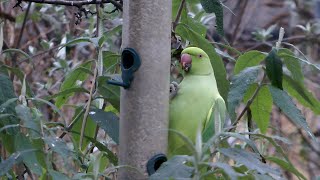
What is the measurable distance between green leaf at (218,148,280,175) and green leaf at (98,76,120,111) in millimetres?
486

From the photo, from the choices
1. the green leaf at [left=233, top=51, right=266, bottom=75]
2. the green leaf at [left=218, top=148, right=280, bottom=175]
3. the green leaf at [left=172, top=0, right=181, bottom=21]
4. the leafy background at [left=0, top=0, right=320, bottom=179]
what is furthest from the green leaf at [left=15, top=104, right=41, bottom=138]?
the green leaf at [left=172, top=0, right=181, bottom=21]

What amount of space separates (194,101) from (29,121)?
1.67ft

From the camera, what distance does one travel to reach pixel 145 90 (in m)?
1.79

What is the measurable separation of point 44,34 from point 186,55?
1.76 metres

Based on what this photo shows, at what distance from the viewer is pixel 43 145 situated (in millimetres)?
1616

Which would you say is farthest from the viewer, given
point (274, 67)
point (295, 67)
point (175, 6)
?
point (175, 6)

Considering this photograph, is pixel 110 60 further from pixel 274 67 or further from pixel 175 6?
pixel 274 67

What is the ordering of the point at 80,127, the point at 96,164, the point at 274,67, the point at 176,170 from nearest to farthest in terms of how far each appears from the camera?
the point at 176,170
the point at 96,164
the point at 274,67
the point at 80,127

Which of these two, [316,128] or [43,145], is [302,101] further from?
[316,128]

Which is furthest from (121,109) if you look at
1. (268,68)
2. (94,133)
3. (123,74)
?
(268,68)

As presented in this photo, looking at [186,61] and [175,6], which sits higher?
[175,6]

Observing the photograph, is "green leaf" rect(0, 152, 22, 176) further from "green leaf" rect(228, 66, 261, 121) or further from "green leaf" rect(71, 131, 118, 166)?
"green leaf" rect(228, 66, 261, 121)

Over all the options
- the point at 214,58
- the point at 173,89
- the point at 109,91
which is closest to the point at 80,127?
the point at 109,91

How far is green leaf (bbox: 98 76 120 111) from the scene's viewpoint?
5.88 ft
